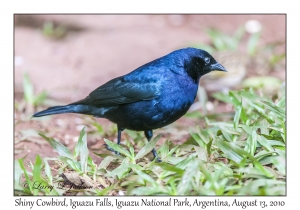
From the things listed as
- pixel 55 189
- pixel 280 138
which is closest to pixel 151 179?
pixel 55 189

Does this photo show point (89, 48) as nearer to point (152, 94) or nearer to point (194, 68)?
point (194, 68)

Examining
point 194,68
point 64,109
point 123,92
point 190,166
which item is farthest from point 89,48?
point 190,166

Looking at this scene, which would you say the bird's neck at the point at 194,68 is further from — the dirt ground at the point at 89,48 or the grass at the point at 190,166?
the dirt ground at the point at 89,48

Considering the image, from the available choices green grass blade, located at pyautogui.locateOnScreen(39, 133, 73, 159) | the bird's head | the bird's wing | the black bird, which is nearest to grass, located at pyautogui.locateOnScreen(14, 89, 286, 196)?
green grass blade, located at pyautogui.locateOnScreen(39, 133, 73, 159)

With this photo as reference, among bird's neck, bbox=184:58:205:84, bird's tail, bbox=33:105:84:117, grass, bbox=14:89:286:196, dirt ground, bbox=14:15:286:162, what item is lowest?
grass, bbox=14:89:286:196

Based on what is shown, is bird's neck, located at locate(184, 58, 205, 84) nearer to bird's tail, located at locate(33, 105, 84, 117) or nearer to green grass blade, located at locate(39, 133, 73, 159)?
bird's tail, located at locate(33, 105, 84, 117)

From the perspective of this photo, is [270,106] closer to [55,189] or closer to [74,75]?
[55,189]
